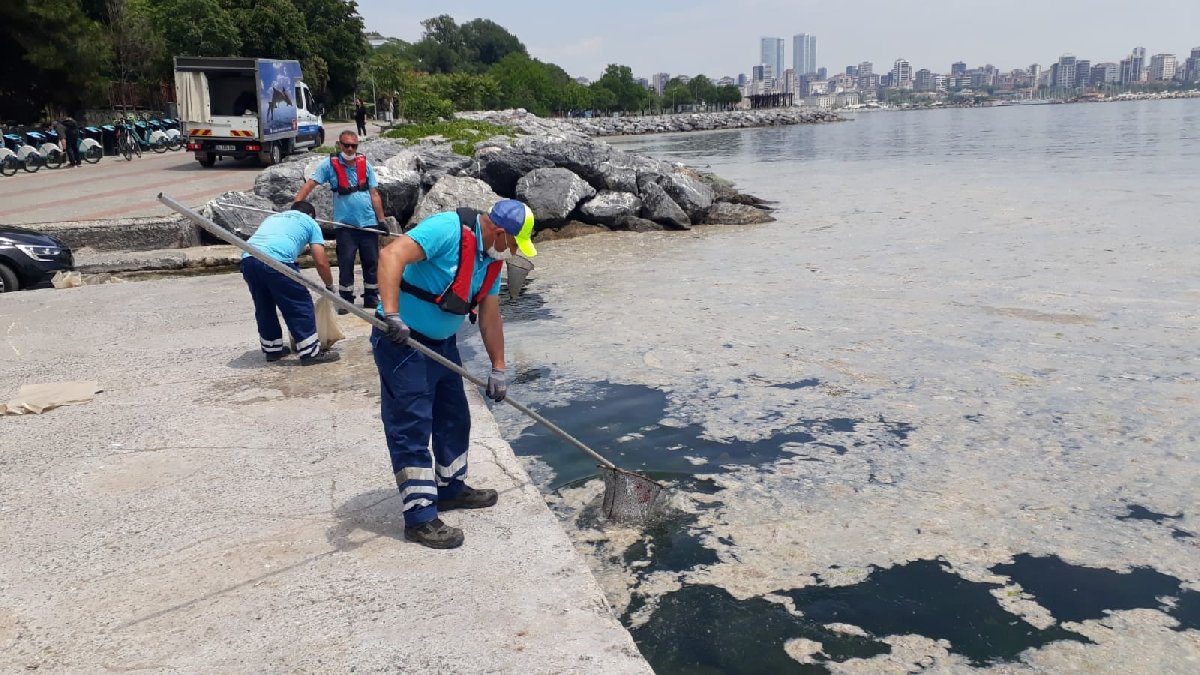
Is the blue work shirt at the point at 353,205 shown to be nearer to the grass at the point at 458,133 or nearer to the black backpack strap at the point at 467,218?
the black backpack strap at the point at 467,218

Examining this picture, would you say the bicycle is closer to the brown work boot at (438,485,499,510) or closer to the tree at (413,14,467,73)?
the brown work boot at (438,485,499,510)

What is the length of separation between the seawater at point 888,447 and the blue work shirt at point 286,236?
1.82 meters

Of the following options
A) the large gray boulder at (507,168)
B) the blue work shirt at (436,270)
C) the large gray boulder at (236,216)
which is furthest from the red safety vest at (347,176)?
the large gray boulder at (507,168)

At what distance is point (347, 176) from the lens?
7.84 meters

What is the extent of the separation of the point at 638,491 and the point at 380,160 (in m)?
12.9

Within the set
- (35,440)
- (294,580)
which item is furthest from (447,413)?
(35,440)

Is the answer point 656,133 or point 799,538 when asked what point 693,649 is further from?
point 656,133

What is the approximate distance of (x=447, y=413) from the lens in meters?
3.87

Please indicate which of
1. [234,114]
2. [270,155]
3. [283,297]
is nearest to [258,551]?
[283,297]

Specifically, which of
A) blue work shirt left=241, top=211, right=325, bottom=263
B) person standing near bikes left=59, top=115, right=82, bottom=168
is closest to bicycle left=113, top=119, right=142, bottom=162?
person standing near bikes left=59, top=115, right=82, bottom=168

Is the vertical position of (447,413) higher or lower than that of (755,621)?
higher

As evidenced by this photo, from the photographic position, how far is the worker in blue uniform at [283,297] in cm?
610

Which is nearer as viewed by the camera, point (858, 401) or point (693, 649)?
point (693, 649)

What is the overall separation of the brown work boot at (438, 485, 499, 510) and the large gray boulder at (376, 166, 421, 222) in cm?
986
